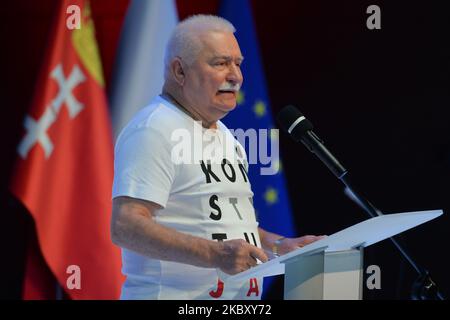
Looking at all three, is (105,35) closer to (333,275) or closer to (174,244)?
(174,244)

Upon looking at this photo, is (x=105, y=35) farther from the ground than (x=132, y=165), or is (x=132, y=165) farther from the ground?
(x=105, y=35)

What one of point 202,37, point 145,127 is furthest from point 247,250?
point 202,37

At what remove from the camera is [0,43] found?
3.33 meters

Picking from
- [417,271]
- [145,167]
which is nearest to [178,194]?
[145,167]

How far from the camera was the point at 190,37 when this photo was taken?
6.96 feet

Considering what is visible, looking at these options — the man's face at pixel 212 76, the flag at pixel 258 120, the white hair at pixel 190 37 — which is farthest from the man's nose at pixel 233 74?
the flag at pixel 258 120

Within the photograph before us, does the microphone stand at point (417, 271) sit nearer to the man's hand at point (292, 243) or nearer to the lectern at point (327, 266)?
the man's hand at point (292, 243)

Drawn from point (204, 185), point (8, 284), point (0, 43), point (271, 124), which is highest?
point (0, 43)

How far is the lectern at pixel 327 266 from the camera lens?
1508mm

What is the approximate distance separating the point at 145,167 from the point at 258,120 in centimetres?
161

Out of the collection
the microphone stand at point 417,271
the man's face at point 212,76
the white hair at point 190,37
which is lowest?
the microphone stand at point 417,271

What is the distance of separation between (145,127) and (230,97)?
307 millimetres

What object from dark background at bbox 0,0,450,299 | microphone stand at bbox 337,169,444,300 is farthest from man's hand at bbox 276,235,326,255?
dark background at bbox 0,0,450,299

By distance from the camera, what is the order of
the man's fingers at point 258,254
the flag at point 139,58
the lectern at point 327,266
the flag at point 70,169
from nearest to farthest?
1. the lectern at point 327,266
2. the man's fingers at point 258,254
3. the flag at point 70,169
4. the flag at point 139,58
